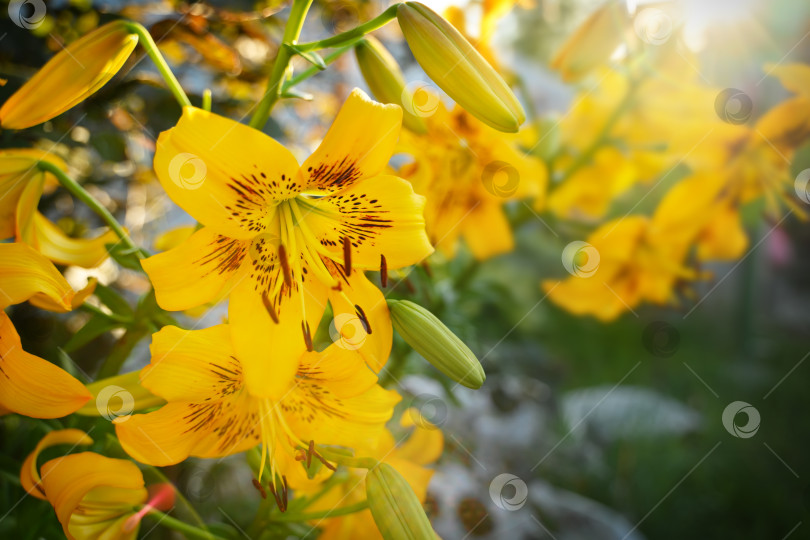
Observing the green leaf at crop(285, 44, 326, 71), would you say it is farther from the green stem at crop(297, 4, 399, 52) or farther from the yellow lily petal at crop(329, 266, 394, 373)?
the yellow lily petal at crop(329, 266, 394, 373)

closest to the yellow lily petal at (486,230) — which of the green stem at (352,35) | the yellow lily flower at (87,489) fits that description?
the green stem at (352,35)

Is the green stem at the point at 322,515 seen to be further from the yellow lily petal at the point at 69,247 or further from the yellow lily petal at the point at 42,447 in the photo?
the yellow lily petal at the point at 69,247

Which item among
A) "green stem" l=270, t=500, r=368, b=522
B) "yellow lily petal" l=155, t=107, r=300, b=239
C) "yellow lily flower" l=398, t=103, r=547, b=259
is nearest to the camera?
"yellow lily petal" l=155, t=107, r=300, b=239

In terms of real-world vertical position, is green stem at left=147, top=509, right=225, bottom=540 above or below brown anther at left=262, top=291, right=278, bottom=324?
below

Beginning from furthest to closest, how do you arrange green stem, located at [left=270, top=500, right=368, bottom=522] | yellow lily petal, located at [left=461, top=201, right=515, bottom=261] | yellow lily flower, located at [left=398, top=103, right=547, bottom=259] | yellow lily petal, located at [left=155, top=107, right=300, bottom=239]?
yellow lily petal, located at [left=461, top=201, right=515, bottom=261]
yellow lily flower, located at [left=398, top=103, right=547, bottom=259]
green stem, located at [left=270, top=500, right=368, bottom=522]
yellow lily petal, located at [left=155, top=107, right=300, bottom=239]

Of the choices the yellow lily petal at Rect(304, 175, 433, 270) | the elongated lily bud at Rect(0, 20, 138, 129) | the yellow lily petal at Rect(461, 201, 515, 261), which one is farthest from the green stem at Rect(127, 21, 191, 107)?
the yellow lily petal at Rect(461, 201, 515, 261)

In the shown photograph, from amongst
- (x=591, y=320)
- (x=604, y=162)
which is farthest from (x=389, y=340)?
(x=591, y=320)

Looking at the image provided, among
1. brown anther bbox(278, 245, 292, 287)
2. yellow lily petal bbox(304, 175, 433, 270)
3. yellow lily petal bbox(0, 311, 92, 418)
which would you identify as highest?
yellow lily petal bbox(304, 175, 433, 270)

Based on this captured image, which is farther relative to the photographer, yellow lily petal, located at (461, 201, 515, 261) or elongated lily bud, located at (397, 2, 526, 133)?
yellow lily petal, located at (461, 201, 515, 261)

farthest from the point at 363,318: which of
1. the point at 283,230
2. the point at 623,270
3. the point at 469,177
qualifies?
the point at 623,270
